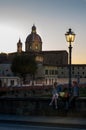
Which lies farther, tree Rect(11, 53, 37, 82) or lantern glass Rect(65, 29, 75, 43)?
tree Rect(11, 53, 37, 82)

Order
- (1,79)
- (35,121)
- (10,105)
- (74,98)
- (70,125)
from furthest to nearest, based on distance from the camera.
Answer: (1,79), (10,105), (74,98), (35,121), (70,125)

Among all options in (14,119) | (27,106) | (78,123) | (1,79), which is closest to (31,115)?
(27,106)

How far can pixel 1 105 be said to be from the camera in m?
30.9

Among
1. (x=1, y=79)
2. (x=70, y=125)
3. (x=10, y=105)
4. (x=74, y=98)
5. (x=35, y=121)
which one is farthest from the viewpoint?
(x=1, y=79)

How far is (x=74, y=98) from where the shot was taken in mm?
28750

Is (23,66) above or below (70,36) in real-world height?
above

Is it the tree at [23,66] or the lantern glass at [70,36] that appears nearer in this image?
the lantern glass at [70,36]

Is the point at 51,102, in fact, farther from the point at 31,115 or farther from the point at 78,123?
the point at 78,123

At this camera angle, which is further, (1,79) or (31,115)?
(1,79)

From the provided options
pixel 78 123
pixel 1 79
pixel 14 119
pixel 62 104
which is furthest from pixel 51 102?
pixel 1 79

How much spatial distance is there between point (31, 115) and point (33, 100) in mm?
880

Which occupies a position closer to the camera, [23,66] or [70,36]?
[70,36]

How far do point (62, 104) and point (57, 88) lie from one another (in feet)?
7.02

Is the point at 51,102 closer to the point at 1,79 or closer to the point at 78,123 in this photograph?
the point at 78,123
